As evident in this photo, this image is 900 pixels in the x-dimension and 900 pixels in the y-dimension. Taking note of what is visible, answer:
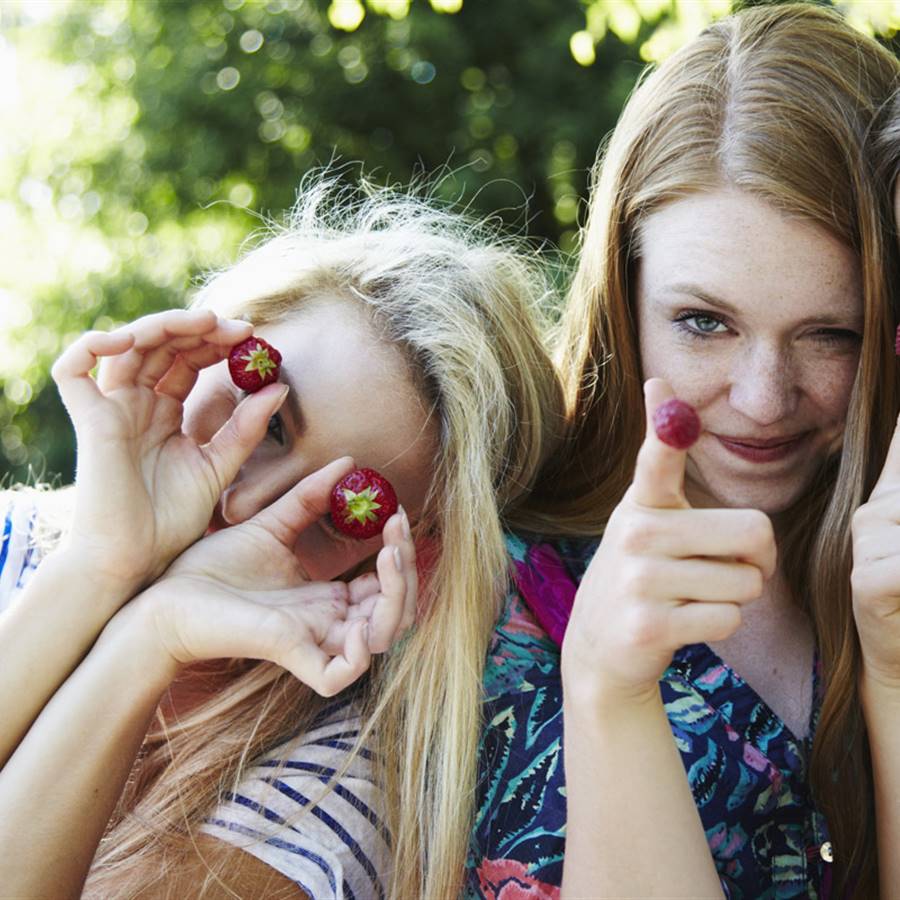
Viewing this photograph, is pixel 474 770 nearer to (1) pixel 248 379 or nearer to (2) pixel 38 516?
(1) pixel 248 379

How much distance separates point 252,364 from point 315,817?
0.77 m

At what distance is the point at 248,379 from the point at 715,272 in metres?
0.84

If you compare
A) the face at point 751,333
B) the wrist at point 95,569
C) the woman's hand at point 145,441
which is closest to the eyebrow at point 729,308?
the face at point 751,333

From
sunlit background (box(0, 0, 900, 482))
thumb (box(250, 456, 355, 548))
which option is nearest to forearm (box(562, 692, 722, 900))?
thumb (box(250, 456, 355, 548))

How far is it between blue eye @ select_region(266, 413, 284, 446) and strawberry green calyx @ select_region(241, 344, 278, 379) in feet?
0.46

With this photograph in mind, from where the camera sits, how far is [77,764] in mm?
1860

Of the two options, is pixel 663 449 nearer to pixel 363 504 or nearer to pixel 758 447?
pixel 363 504

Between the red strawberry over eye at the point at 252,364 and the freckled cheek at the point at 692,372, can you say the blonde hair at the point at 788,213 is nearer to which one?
the freckled cheek at the point at 692,372

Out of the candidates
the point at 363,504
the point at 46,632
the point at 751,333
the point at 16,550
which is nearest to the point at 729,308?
the point at 751,333

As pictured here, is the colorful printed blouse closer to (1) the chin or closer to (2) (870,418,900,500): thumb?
(1) the chin

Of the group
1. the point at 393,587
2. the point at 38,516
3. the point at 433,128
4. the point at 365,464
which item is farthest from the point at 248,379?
the point at 433,128

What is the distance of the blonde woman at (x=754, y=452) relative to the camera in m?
2.04

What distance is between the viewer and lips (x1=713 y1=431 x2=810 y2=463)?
7.50 feet

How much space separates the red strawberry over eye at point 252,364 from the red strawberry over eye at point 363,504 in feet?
0.77
